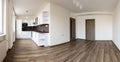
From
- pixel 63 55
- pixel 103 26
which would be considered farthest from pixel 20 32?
pixel 63 55

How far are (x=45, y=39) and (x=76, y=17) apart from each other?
16.7ft

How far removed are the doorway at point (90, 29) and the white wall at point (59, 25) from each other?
2593 millimetres

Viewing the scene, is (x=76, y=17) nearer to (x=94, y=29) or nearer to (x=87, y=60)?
(x=94, y=29)

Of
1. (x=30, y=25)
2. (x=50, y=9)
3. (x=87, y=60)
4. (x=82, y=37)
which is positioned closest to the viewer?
(x=87, y=60)

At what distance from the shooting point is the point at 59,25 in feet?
24.6

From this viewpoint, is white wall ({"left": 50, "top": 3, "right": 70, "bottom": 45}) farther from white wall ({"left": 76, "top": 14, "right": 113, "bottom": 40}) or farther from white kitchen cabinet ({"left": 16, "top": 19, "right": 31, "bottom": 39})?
white kitchen cabinet ({"left": 16, "top": 19, "right": 31, "bottom": 39})

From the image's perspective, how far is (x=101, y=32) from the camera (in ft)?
32.1

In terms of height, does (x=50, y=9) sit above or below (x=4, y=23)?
above

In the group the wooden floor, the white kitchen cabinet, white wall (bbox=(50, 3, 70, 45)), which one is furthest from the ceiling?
the white kitchen cabinet

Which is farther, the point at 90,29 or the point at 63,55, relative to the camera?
the point at 90,29

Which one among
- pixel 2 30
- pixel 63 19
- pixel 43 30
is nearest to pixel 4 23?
pixel 2 30

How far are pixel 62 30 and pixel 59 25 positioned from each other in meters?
0.58

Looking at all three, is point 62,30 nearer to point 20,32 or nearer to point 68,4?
Answer: point 68,4

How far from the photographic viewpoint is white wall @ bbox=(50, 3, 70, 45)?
6777 mm
